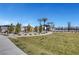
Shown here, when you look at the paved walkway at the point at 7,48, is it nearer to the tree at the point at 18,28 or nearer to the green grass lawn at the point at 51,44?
the green grass lawn at the point at 51,44

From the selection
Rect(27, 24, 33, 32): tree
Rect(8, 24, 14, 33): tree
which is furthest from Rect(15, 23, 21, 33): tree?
Rect(27, 24, 33, 32): tree

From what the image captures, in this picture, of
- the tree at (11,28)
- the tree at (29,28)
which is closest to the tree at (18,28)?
the tree at (11,28)

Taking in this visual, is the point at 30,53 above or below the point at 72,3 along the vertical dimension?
below

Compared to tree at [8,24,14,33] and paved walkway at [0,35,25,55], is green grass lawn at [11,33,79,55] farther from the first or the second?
tree at [8,24,14,33]

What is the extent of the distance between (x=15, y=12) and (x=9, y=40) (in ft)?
2.01

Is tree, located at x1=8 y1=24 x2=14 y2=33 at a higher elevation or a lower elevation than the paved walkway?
higher

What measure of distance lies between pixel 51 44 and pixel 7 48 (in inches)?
36.6

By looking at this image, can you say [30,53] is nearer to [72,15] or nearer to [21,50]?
[21,50]

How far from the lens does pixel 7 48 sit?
1066 centimetres

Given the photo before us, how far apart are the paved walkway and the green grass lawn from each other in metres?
0.09

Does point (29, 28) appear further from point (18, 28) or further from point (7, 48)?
point (7, 48)

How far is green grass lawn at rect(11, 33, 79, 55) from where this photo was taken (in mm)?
10633

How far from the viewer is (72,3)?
10.6 meters

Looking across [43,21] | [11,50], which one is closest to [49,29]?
[43,21]
